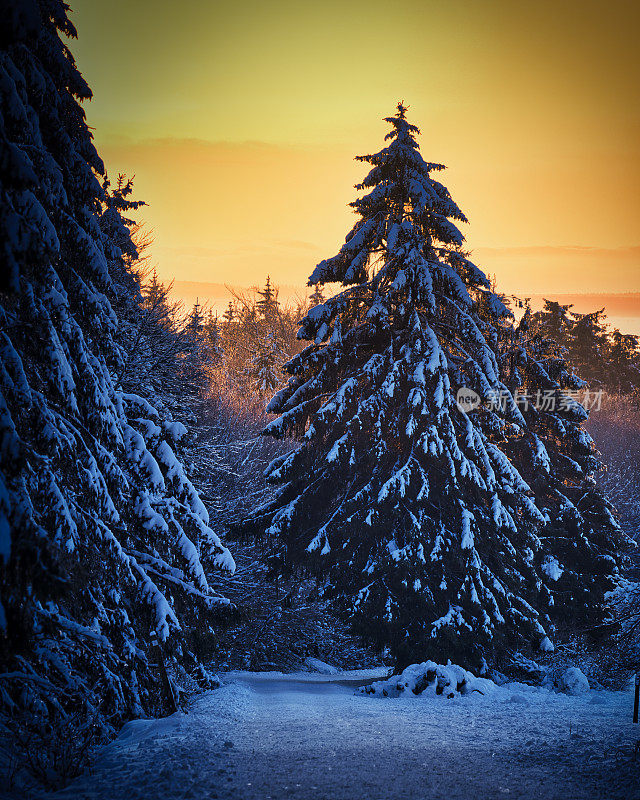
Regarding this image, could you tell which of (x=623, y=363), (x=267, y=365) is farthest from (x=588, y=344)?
(x=267, y=365)

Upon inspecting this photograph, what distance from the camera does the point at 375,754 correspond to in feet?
18.1

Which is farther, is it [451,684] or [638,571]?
[638,571]

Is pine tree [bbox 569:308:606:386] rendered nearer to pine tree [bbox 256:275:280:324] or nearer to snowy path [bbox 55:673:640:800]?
pine tree [bbox 256:275:280:324]

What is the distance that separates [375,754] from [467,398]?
8845 mm

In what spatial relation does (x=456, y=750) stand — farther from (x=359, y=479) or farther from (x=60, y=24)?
(x=60, y=24)

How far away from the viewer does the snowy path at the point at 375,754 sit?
4.44m

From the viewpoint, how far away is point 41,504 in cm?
542

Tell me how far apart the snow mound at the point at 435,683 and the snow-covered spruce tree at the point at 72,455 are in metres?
4.39

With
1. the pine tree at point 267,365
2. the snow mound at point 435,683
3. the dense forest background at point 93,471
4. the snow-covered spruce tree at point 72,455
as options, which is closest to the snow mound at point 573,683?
the dense forest background at point 93,471

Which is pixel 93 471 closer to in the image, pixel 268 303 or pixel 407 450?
pixel 407 450

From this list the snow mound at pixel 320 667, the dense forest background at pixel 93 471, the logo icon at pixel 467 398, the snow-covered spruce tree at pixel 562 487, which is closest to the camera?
the dense forest background at pixel 93 471

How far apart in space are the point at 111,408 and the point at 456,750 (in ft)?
20.7

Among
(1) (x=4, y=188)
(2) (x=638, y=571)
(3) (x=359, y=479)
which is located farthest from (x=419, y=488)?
(2) (x=638, y=571)

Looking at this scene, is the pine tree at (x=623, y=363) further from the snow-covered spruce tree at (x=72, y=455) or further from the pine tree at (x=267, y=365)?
the snow-covered spruce tree at (x=72, y=455)
